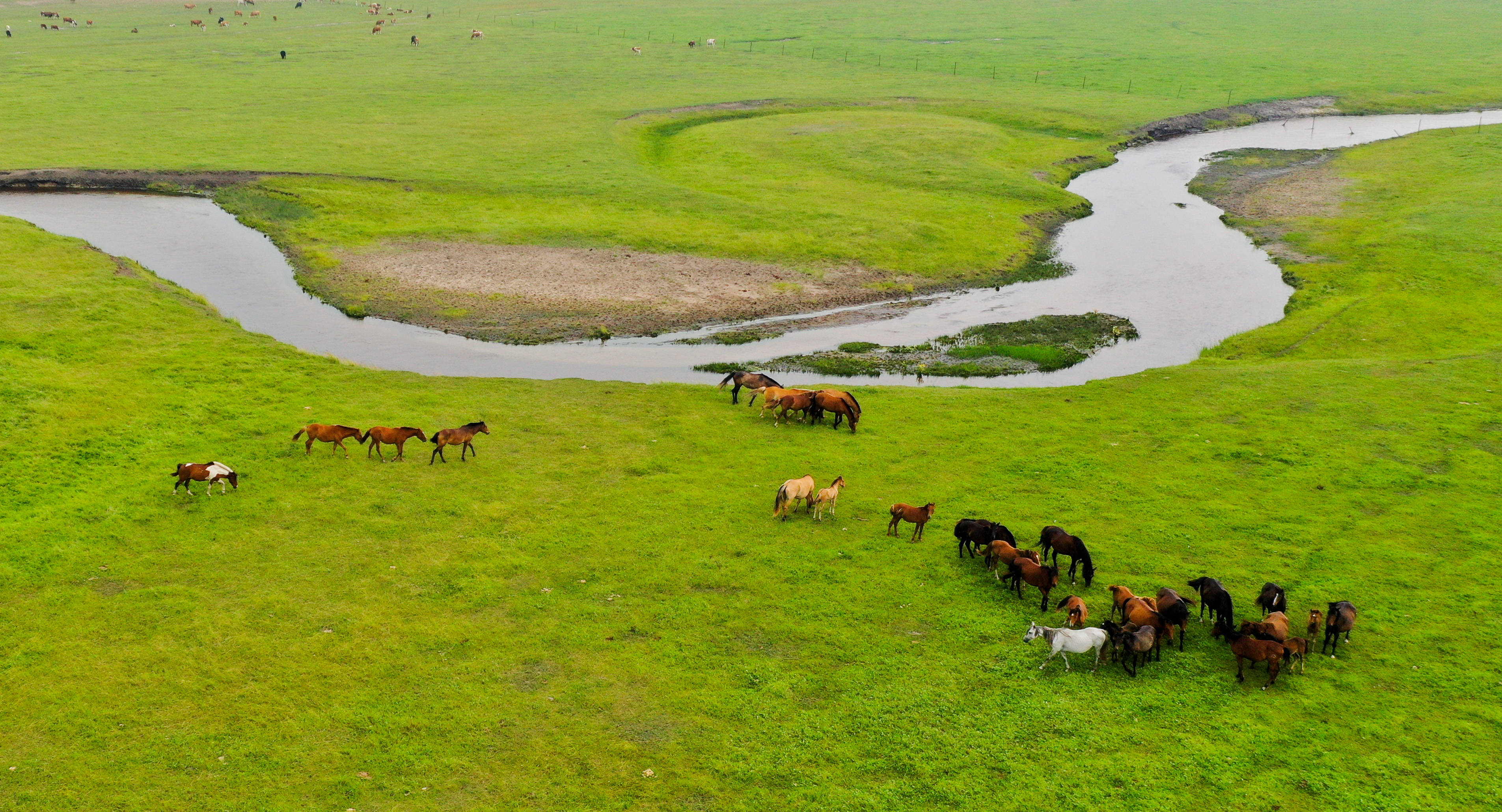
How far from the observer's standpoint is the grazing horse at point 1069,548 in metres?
18.9

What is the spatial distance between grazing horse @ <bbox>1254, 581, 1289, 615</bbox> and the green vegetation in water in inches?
642

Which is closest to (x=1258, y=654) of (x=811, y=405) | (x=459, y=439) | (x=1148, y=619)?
(x=1148, y=619)

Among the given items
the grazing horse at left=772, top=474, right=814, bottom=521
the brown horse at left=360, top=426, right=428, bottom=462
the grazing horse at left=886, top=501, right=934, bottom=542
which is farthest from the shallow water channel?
the grazing horse at left=886, top=501, right=934, bottom=542

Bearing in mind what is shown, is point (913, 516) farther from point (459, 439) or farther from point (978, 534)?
point (459, 439)

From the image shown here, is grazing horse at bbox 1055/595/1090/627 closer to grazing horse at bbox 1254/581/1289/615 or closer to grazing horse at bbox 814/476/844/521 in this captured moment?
grazing horse at bbox 1254/581/1289/615

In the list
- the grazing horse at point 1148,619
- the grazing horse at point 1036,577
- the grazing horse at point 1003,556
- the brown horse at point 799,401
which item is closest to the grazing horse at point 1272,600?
the grazing horse at point 1148,619

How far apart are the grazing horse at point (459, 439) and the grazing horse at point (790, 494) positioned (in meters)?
7.76

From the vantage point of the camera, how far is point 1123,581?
1908 cm

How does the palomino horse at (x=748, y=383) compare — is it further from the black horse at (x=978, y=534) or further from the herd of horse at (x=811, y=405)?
the black horse at (x=978, y=534)

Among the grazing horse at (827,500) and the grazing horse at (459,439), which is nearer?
the grazing horse at (827,500)

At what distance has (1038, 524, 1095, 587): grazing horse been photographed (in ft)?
61.9

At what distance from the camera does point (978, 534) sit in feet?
64.1

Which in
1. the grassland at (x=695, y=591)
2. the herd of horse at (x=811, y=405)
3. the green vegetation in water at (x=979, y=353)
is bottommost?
the grassland at (x=695, y=591)

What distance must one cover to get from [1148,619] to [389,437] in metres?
16.8
